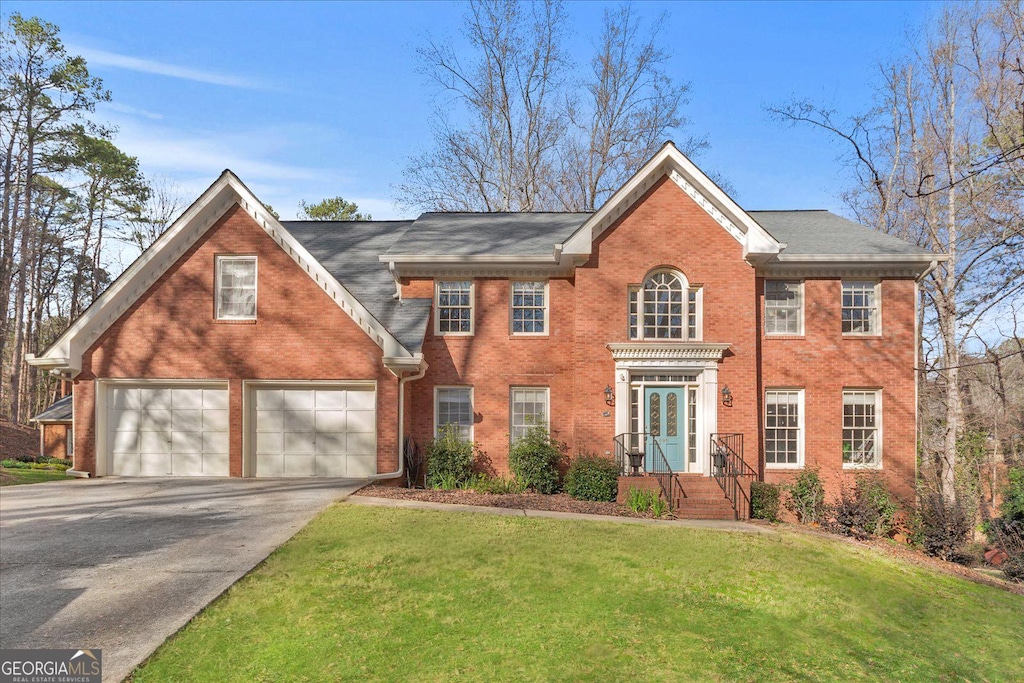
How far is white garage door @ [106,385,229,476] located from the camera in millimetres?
15945

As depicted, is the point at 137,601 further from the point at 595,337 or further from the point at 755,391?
the point at 755,391

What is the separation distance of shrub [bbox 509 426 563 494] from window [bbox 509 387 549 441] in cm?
79

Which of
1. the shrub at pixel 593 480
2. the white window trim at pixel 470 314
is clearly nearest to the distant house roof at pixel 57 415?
the white window trim at pixel 470 314

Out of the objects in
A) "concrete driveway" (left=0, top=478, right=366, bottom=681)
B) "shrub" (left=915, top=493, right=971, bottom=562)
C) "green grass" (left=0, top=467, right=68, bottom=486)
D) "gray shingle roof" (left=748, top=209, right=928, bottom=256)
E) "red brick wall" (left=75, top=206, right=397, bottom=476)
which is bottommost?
"shrub" (left=915, top=493, right=971, bottom=562)

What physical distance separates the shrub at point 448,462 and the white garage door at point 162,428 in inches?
205

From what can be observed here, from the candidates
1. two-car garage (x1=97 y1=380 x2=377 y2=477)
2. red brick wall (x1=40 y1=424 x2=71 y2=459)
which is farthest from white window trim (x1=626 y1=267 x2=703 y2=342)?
red brick wall (x1=40 y1=424 x2=71 y2=459)

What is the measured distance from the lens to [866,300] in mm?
17359

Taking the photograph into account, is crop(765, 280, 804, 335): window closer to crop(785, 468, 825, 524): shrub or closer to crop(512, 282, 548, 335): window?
crop(785, 468, 825, 524): shrub

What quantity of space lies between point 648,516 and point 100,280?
40018mm

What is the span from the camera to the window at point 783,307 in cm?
1733

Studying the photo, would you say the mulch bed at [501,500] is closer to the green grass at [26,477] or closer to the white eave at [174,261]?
the white eave at [174,261]

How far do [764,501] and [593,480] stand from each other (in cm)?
400

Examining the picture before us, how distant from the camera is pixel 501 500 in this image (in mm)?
14000

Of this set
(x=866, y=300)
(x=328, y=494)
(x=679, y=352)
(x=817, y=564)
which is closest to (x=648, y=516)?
(x=817, y=564)
